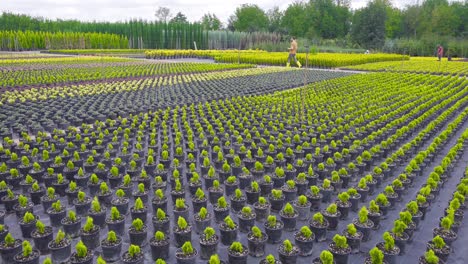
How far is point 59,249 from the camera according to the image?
422 centimetres

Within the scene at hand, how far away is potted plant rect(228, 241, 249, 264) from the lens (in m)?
4.14

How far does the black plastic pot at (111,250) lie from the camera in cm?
430

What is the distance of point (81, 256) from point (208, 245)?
55.7 inches

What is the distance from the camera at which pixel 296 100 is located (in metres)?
14.1

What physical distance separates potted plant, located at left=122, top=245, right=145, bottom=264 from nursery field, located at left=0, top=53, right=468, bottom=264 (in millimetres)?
16

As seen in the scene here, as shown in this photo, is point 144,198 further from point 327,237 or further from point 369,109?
point 369,109

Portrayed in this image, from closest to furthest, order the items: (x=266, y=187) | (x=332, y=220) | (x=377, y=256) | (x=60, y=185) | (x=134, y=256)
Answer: (x=377, y=256) → (x=134, y=256) → (x=332, y=220) → (x=60, y=185) → (x=266, y=187)

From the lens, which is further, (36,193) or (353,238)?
(36,193)

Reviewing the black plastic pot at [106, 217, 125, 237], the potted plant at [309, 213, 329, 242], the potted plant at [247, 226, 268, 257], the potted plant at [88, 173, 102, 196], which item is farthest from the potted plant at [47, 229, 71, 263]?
the potted plant at [309, 213, 329, 242]

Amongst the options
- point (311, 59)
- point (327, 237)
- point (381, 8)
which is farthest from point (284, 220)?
point (381, 8)

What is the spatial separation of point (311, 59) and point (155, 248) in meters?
28.0

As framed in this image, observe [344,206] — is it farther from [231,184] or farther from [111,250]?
[111,250]

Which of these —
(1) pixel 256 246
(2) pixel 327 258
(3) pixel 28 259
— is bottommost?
(1) pixel 256 246

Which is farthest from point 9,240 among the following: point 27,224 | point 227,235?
point 227,235
